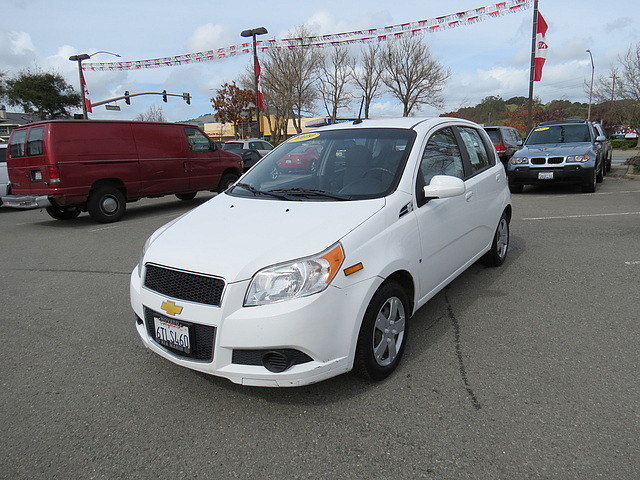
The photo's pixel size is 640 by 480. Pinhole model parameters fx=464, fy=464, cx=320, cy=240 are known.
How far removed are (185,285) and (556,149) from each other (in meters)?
10.8

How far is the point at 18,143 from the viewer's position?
29.9 feet

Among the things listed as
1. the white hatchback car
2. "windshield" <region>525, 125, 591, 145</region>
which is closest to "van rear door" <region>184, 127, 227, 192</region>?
the white hatchback car

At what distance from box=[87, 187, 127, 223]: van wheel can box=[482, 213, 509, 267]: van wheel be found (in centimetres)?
744

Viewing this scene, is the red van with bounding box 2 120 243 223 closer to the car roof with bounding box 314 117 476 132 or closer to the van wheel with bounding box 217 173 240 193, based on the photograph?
the van wheel with bounding box 217 173 240 193

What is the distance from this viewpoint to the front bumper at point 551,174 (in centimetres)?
1060

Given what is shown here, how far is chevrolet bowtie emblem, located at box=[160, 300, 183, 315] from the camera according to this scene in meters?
2.61

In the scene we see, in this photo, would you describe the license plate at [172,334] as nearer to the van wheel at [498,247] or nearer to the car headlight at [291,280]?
the car headlight at [291,280]

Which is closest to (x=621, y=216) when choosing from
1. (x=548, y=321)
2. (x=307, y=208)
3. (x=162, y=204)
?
(x=548, y=321)

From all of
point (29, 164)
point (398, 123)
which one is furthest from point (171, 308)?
point (29, 164)

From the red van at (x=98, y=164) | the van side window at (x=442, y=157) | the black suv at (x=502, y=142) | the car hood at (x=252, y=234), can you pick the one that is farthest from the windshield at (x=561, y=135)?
the car hood at (x=252, y=234)

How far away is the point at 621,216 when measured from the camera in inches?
321

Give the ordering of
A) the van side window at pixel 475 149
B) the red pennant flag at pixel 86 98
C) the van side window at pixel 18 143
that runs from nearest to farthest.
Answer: the van side window at pixel 475 149 < the van side window at pixel 18 143 < the red pennant flag at pixel 86 98

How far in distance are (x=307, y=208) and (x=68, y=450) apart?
6.34 feet

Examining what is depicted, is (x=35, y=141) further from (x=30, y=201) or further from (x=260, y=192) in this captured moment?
(x=260, y=192)
